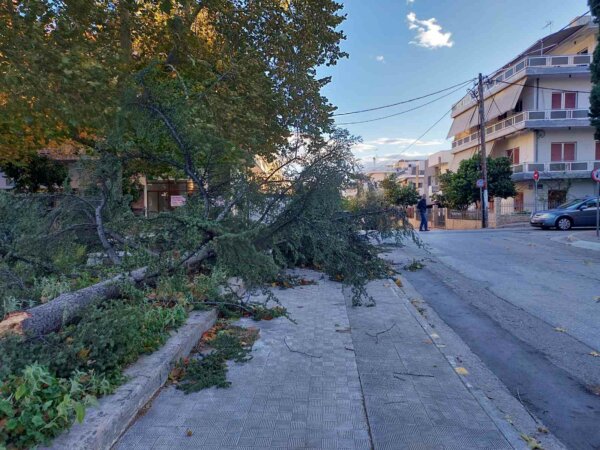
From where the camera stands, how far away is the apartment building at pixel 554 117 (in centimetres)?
3097

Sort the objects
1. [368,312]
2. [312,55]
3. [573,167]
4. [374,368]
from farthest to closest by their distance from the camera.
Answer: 1. [573,167]
2. [312,55]
3. [368,312]
4. [374,368]

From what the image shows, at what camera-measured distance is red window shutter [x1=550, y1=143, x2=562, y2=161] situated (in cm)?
3200

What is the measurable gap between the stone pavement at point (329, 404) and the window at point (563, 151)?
3230cm

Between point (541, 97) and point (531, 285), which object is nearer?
point (531, 285)

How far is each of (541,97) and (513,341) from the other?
32.1 meters

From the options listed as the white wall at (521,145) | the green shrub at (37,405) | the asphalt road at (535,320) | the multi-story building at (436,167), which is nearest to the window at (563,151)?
the white wall at (521,145)

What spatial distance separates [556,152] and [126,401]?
117ft

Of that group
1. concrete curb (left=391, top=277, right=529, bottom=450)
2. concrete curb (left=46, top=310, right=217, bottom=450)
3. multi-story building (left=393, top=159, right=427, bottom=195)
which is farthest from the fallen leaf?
multi-story building (left=393, top=159, right=427, bottom=195)

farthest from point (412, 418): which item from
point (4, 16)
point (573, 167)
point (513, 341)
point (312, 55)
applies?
point (573, 167)

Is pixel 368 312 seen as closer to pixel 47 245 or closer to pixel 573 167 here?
pixel 47 245

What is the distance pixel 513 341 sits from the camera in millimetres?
5305

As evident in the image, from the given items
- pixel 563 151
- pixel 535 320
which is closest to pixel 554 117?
pixel 563 151

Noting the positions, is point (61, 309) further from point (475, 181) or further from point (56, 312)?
point (475, 181)

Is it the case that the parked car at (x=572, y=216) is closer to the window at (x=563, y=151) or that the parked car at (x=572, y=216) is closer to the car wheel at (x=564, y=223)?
the car wheel at (x=564, y=223)
